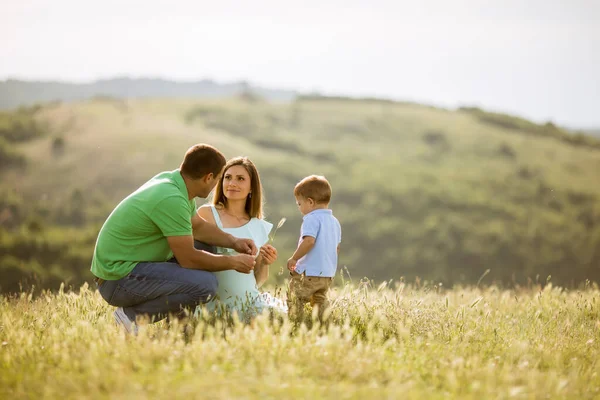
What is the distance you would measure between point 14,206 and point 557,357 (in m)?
31.0

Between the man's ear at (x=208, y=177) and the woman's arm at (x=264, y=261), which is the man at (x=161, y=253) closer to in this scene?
the man's ear at (x=208, y=177)

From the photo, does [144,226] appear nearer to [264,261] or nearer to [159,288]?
[159,288]

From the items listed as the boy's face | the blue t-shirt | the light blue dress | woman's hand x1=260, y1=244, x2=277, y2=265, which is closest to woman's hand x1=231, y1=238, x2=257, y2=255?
woman's hand x1=260, y1=244, x2=277, y2=265

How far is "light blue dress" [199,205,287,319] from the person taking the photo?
6.49 m

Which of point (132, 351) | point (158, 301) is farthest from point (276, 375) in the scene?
point (158, 301)

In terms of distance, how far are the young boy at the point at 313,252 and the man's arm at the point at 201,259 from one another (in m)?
0.67

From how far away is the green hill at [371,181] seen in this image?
32500 millimetres

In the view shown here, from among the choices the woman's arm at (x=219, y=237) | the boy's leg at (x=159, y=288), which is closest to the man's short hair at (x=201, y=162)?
the woman's arm at (x=219, y=237)

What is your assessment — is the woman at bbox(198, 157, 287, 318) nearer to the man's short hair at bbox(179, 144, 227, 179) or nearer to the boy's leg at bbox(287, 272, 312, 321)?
the boy's leg at bbox(287, 272, 312, 321)

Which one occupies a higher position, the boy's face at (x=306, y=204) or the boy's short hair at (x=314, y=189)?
the boy's short hair at (x=314, y=189)

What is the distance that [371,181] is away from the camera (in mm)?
39500

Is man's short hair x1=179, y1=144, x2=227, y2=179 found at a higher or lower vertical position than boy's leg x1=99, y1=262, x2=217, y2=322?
higher

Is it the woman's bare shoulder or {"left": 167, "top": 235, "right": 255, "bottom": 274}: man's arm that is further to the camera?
the woman's bare shoulder

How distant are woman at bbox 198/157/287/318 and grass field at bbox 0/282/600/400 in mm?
750
